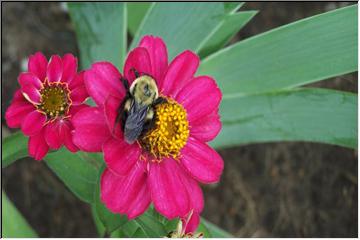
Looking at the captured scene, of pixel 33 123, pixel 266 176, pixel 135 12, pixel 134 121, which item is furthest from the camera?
pixel 266 176

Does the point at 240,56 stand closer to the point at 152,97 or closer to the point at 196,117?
the point at 196,117

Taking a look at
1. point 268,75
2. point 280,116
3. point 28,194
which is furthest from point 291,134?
point 28,194

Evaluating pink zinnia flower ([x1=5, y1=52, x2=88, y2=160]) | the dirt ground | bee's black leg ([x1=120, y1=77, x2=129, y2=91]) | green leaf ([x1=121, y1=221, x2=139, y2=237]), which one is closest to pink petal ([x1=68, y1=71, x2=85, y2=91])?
pink zinnia flower ([x1=5, y1=52, x2=88, y2=160])

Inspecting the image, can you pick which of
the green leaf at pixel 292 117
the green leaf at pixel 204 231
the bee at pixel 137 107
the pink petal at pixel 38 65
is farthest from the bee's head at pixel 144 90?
the green leaf at pixel 292 117

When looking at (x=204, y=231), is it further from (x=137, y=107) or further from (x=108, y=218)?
(x=137, y=107)

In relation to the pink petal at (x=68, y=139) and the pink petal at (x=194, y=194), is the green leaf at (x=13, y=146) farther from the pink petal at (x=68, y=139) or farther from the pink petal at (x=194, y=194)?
the pink petal at (x=194, y=194)

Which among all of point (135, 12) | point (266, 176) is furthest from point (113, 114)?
point (266, 176)
